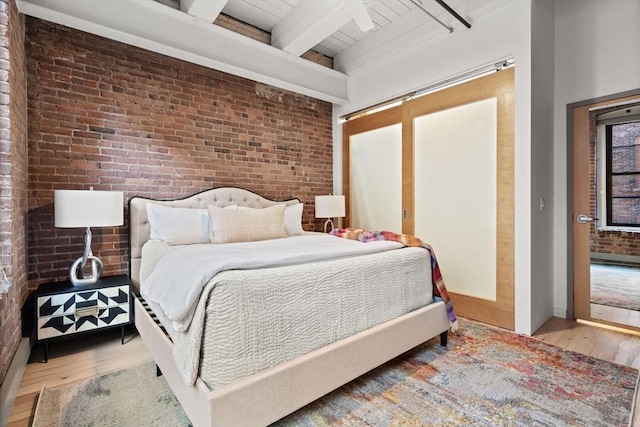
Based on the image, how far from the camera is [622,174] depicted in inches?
113

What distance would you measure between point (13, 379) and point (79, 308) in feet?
1.90

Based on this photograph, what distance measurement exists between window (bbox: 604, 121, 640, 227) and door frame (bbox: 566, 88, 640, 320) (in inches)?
7.3

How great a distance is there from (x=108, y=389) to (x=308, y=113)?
372cm

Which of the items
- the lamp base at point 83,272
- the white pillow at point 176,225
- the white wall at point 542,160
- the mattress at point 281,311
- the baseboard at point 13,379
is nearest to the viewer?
the mattress at point 281,311

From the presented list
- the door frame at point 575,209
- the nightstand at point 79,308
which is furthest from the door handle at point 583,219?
the nightstand at point 79,308

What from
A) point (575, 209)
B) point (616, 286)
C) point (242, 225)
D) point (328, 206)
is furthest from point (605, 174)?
point (242, 225)

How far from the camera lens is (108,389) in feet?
6.26

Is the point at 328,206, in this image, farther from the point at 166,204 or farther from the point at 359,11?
the point at 359,11

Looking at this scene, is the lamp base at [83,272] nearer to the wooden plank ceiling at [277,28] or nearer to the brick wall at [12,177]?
the brick wall at [12,177]

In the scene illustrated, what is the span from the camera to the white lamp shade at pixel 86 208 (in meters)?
2.29

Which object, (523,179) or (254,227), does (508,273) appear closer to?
(523,179)

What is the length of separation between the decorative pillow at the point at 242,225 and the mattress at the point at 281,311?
0.96 metres

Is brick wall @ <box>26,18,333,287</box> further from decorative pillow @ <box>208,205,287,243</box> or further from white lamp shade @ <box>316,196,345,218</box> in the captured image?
decorative pillow @ <box>208,205,287,243</box>

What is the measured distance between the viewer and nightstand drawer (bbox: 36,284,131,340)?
2.24 m
